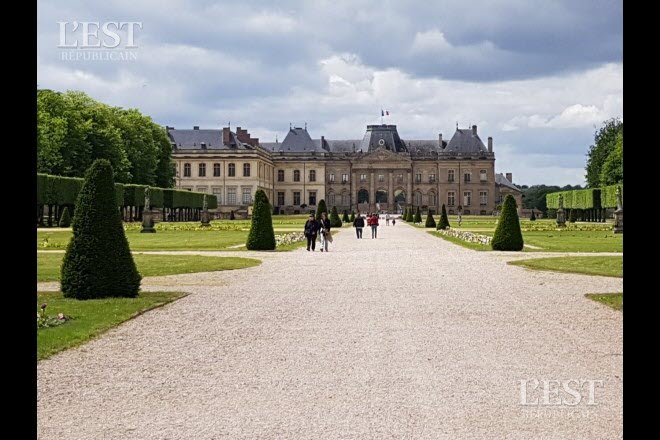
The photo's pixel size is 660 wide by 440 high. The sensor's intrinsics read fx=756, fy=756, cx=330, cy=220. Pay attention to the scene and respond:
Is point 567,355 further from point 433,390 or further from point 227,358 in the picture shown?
point 227,358

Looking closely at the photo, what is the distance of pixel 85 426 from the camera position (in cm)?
361

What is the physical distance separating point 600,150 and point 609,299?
162 feet

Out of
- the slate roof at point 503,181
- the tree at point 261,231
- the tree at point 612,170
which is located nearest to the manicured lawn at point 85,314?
the tree at point 261,231

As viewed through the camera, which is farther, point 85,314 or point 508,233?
point 508,233

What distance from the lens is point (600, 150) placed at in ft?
180

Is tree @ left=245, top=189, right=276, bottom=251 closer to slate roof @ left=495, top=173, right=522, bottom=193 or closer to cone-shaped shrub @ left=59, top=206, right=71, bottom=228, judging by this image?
cone-shaped shrub @ left=59, top=206, right=71, bottom=228

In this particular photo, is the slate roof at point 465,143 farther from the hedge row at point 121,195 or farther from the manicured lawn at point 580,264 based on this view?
the manicured lawn at point 580,264

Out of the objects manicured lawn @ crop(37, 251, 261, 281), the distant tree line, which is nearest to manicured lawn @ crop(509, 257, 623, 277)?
manicured lawn @ crop(37, 251, 261, 281)

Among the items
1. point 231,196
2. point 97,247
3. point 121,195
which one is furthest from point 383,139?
point 97,247

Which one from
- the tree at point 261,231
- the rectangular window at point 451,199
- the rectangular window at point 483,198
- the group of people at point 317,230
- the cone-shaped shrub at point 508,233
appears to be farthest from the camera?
the rectangular window at point 451,199

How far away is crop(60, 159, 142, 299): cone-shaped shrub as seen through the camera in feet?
27.8

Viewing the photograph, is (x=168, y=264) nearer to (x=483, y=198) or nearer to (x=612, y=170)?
(x=612, y=170)

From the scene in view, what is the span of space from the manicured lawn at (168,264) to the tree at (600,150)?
43.3m

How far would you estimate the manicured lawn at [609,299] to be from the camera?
26.2 feet
